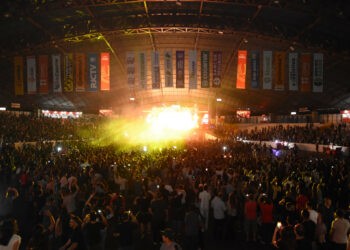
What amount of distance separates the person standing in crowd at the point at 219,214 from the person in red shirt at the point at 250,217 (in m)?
0.58

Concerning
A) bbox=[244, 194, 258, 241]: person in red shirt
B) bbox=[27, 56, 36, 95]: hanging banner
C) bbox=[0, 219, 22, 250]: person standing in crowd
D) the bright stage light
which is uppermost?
bbox=[27, 56, 36, 95]: hanging banner

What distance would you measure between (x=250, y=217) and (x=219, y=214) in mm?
777

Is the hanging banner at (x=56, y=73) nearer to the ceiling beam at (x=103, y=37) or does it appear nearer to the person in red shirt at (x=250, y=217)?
the ceiling beam at (x=103, y=37)

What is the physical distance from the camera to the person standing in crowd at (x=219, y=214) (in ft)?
32.3

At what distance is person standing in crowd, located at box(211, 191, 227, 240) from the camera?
387 inches

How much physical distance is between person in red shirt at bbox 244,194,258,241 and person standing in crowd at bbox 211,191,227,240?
0.58 meters

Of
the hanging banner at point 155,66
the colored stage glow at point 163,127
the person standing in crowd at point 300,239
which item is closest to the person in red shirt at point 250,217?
the person standing in crowd at point 300,239

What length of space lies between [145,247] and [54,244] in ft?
8.33

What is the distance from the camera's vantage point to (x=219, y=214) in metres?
9.93

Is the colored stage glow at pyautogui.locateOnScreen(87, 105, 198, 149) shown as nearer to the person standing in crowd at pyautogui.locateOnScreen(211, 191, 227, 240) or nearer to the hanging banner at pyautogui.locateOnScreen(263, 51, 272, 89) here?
the hanging banner at pyautogui.locateOnScreen(263, 51, 272, 89)

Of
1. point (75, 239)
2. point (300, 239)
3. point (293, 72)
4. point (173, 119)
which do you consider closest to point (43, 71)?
point (293, 72)

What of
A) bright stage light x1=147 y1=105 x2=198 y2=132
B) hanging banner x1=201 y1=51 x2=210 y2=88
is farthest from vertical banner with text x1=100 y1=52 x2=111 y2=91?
bright stage light x1=147 y1=105 x2=198 y2=132

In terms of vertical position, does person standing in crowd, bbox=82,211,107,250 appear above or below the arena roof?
below

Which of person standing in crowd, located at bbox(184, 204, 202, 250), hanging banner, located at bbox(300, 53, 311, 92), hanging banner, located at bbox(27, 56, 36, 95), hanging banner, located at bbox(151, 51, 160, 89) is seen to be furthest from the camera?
hanging banner, located at bbox(151, 51, 160, 89)
